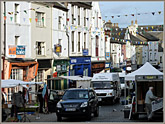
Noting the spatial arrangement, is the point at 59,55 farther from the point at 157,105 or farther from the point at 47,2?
the point at 157,105

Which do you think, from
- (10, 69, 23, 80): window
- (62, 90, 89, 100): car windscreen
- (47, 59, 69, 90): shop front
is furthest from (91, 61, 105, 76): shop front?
(62, 90, 89, 100): car windscreen

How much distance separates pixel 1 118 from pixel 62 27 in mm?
24016

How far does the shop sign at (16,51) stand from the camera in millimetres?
30516

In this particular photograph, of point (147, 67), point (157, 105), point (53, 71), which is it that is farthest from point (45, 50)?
point (157, 105)

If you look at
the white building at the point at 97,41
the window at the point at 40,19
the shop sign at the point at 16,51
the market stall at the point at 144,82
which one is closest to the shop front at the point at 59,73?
the window at the point at 40,19

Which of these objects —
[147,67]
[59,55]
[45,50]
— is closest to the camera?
[147,67]

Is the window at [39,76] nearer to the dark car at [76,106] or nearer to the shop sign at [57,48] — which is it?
the shop sign at [57,48]

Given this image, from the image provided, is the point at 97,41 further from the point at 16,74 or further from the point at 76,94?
the point at 76,94

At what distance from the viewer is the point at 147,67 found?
2038cm

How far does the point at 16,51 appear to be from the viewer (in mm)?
30859

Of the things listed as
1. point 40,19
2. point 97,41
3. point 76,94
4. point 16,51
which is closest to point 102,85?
point 16,51

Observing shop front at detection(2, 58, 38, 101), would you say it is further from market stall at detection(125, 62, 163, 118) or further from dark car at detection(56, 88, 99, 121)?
market stall at detection(125, 62, 163, 118)

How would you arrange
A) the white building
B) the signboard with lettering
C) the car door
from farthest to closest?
the white building → the car door → the signboard with lettering

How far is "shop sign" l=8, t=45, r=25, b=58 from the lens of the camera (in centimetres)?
3052
